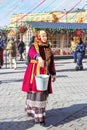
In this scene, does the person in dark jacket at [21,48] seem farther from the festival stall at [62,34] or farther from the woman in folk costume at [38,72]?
the woman in folk costume at [38,72]

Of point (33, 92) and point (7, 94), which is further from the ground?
point (33, 92)

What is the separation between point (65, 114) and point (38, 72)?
1272mm

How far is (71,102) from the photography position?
9.25 metres

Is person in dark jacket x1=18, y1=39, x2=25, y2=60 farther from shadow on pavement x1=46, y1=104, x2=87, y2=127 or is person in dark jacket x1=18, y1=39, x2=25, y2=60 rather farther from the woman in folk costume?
the woman in folk costume

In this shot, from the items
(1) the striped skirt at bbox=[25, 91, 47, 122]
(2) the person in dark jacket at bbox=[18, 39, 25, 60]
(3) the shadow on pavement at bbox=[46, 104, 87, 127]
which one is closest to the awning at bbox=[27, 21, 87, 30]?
(2) the person in dark jacket at bbox=[18, 39, 25, 60]

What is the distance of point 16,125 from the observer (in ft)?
23.0

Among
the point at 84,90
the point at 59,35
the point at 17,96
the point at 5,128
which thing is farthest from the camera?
the point at 59,35

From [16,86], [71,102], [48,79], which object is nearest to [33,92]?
[48,79]

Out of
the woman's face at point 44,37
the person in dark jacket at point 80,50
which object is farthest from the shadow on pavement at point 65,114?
the person in dark jacket at point 80,50

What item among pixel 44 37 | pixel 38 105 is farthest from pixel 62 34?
pixel 38 105

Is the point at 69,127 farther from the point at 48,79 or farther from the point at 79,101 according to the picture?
the point at 79,101

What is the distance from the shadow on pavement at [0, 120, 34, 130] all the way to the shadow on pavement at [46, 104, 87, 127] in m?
0.34

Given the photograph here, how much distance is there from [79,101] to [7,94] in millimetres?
2178

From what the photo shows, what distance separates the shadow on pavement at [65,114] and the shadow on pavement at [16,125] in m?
0.34
